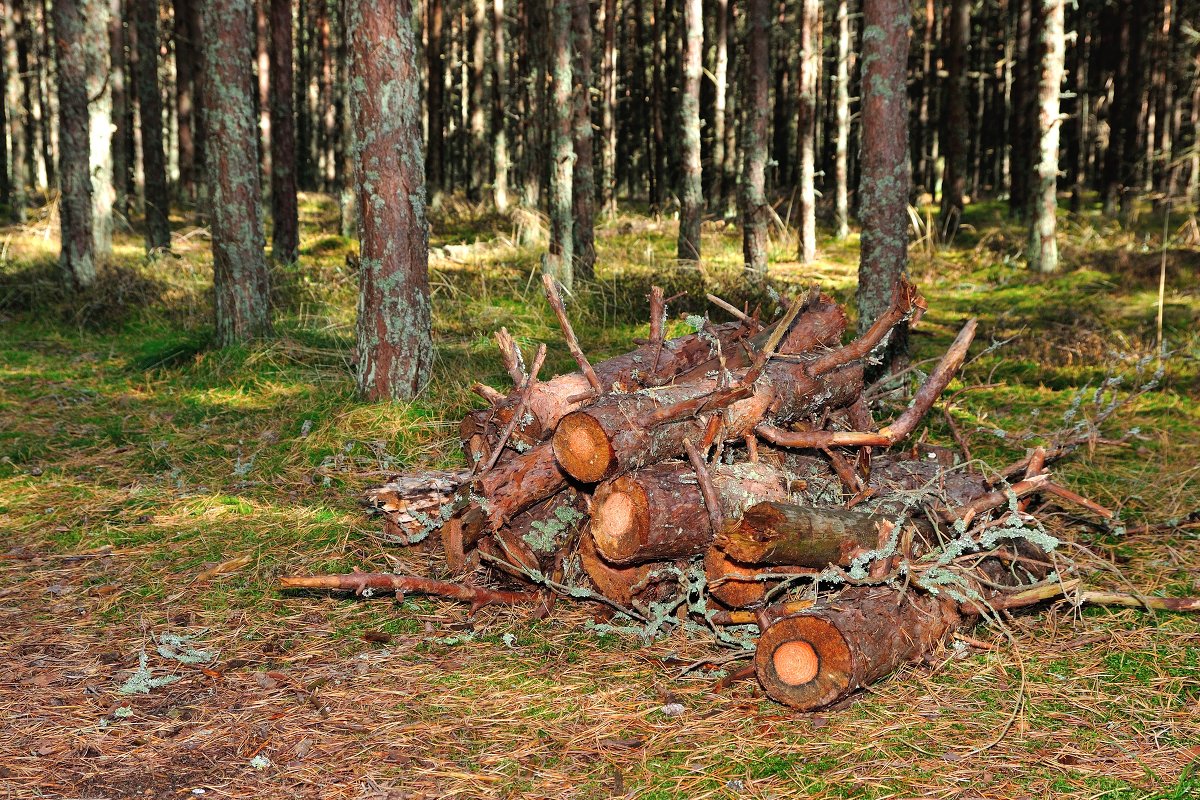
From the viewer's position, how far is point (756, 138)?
1354 centimetres

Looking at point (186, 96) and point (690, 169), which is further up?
point (186, 96)

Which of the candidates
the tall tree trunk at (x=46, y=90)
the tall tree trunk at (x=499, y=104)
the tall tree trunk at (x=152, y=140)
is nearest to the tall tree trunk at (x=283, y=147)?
the tall tree trunk at (x=152, y=140)

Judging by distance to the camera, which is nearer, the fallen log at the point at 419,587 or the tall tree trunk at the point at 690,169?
the fallen log at the point at 419,587

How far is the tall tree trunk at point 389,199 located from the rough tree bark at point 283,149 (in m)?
7.44

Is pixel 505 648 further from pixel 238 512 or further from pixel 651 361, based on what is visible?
pixel 238 512

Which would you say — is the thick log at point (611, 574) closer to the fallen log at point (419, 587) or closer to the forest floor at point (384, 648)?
the forest floor at point (384, 648)

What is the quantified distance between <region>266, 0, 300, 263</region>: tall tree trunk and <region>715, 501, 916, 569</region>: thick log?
11046mm

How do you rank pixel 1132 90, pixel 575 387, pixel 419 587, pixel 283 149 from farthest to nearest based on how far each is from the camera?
pixel 1132 90 < pixel 283 149 < pixel 575 387 < pixel 419 587

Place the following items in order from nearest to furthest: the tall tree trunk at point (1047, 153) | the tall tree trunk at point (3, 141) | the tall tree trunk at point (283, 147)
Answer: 1. the tall tree trunk at point (283, 147)
2. the tall tree trunk at point (1047, 153)
3. the tall tree trunk at point (3, 141)

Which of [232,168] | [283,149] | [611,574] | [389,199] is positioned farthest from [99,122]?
[611,574]

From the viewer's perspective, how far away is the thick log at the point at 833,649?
11.0ft

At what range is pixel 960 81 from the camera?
1703 cm

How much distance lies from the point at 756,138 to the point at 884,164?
23.3 ft

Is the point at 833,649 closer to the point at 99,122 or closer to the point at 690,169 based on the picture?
the point at 690,169
